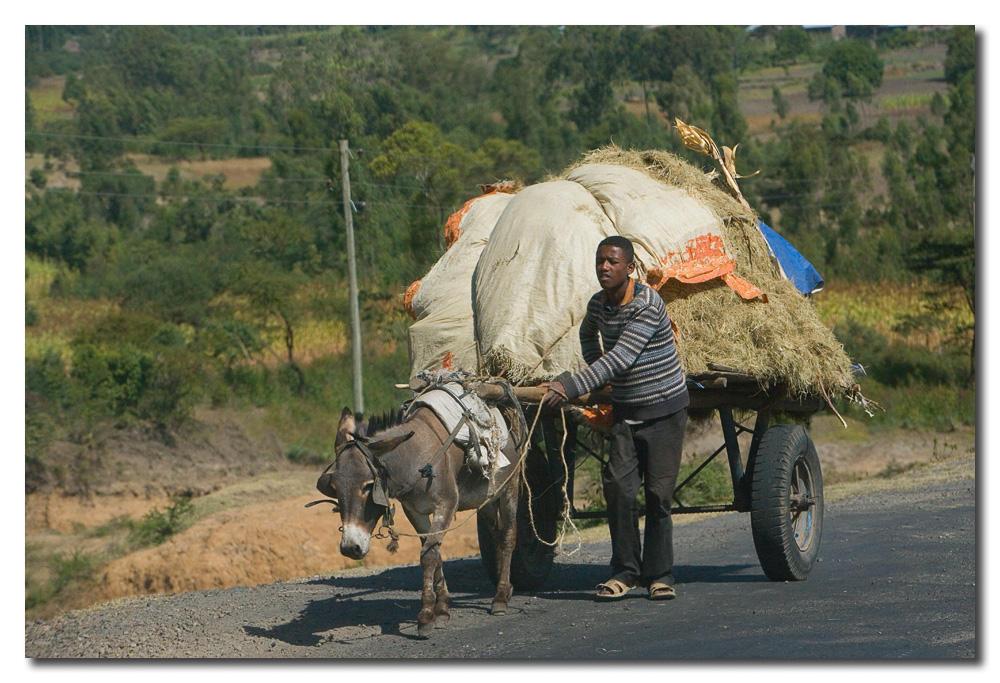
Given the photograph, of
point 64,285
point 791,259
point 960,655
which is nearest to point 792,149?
point 64,285

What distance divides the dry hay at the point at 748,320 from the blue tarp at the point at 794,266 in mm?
189

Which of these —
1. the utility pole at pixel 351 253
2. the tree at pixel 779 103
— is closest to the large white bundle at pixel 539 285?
the utility pole at pixel 351 253

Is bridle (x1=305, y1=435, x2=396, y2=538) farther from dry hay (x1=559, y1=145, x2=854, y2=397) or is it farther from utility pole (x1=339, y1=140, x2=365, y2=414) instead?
utility pole (x1=339, y1=140, x2=365, y2=414)

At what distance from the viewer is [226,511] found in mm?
21625

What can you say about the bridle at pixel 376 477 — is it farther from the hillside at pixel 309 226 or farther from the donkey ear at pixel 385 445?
the hillside at pixel 309 226

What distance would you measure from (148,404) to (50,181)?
15583 mm

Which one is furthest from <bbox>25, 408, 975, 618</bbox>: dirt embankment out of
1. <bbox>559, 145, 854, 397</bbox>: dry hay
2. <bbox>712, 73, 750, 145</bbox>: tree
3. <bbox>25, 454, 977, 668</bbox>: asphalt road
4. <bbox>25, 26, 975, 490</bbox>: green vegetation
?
<bbox>712, 73, 750, 145</bbox>: tree

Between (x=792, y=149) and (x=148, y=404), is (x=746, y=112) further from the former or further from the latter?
(x=148, y=404)

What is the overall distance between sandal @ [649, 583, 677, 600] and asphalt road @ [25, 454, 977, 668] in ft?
0.20

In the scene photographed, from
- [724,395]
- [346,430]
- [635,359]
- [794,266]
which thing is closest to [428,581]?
[346,430]

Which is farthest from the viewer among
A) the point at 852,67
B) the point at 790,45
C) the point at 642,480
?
the point at 852,67

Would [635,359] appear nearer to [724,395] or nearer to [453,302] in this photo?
[724,395]

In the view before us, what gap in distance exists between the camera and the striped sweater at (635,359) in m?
6.52

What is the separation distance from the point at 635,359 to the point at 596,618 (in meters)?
1.54
